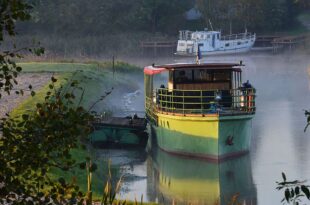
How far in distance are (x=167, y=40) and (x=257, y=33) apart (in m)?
12.6

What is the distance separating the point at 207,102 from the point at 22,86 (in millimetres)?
16383

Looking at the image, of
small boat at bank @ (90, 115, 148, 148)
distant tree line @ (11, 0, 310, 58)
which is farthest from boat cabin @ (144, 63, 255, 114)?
distant tree line @ (11, 0, 310, 58)

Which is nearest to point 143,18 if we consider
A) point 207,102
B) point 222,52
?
point 222,52

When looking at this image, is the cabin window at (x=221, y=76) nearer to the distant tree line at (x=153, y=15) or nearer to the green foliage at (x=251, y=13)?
the distant tree line at (x=153, y=15)

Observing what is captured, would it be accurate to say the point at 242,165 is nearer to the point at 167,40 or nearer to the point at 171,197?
the point at 171,197

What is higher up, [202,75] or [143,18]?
[202,75]

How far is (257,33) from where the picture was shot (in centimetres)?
11188

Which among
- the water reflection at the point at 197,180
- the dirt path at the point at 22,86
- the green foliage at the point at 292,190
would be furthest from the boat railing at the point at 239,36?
the green foliage at the point at 292,190

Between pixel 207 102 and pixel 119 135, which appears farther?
pixel 119 135

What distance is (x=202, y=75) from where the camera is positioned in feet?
115

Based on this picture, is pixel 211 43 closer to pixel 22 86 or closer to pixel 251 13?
pixel 251 13

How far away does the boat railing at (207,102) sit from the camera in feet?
107

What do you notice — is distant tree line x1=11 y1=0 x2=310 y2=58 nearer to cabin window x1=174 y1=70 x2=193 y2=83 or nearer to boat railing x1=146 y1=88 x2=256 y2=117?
cabin window x1=174 y1=70 x2=193 y2=83

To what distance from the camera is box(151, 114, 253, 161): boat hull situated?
32.2 metres
